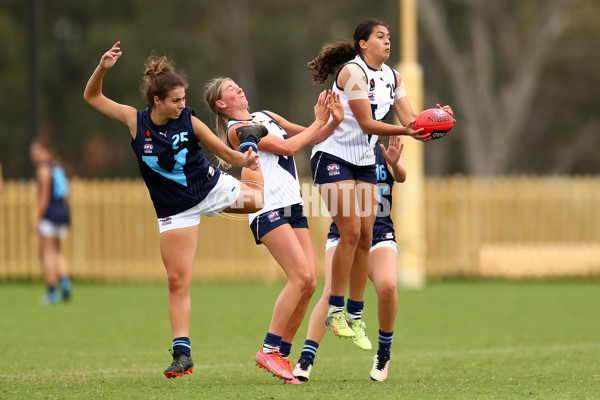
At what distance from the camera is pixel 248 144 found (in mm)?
7363

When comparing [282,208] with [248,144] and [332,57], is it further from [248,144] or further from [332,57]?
[332,57]

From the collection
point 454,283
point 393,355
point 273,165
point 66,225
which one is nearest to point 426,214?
point 454,283

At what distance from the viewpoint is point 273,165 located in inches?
312

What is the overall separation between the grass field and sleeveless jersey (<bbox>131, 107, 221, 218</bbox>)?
1.43m

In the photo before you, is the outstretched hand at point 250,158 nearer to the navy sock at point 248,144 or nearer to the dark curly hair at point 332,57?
the navy sock at point 248,144

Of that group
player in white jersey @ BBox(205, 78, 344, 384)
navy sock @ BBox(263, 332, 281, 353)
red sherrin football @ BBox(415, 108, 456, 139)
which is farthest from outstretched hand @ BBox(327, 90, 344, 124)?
navy sock @ BBox(263, 332, 281, 353)

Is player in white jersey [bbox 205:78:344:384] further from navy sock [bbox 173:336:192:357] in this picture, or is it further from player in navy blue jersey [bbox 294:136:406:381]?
navy sock [bbox 173:336:192:357]

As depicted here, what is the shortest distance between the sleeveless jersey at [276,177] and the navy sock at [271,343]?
0.95 m

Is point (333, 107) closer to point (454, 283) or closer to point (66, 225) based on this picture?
point (66, 225)

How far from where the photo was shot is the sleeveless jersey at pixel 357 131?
784 cm

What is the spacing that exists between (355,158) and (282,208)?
2.33 ft

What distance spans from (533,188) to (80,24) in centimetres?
2294

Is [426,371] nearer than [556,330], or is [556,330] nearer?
[426,371]

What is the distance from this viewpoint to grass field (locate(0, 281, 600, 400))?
720 cm
